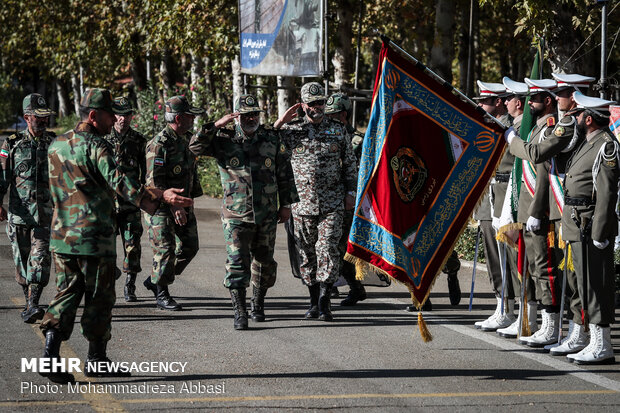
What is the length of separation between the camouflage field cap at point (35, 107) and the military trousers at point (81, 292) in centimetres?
257

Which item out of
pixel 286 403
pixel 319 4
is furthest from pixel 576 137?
pixel 319 4

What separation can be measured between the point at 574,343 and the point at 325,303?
96.9 inches

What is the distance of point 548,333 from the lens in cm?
818

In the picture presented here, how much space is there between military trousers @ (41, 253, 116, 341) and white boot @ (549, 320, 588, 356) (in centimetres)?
368

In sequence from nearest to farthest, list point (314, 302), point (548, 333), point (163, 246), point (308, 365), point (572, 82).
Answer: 1. point (308, 365)
2. point (572, 82)
3. point (548, 333)
4. point (314, 302)
5. point (163, 246)

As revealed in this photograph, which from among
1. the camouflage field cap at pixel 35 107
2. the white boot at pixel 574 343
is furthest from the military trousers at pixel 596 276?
the camouflage field cap at pixel 35 107

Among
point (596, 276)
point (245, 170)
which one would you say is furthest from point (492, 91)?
point (245, 170)

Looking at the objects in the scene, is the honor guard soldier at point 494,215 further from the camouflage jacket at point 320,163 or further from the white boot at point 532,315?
the camouflage jacket at point 320,163

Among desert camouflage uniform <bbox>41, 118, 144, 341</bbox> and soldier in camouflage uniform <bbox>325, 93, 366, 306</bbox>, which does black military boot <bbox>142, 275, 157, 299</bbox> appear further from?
desert camouflage uniform <bbox>41, 118, 144, 341</bbox>

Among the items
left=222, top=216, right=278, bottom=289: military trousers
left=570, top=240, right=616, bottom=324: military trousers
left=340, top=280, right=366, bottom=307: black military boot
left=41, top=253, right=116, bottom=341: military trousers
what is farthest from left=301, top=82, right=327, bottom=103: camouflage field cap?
left=41, top=253, right=116, bottom=341: military trousers

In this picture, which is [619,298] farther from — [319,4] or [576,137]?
[319,4]

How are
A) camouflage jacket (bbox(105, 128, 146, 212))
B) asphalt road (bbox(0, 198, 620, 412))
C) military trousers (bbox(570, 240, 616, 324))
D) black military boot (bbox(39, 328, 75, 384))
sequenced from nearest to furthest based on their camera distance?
asphalt road (bbox(0, 198, 620, 412))
black military boot (bbox(39, 328, 75, 384))
military trousers (bbox(570, 240, 616, 324))
camouflage jacket (bbox(105, 128, 146, 212))

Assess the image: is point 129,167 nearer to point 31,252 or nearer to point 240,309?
point 31,252

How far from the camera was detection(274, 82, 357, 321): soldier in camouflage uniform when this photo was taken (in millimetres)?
9203
